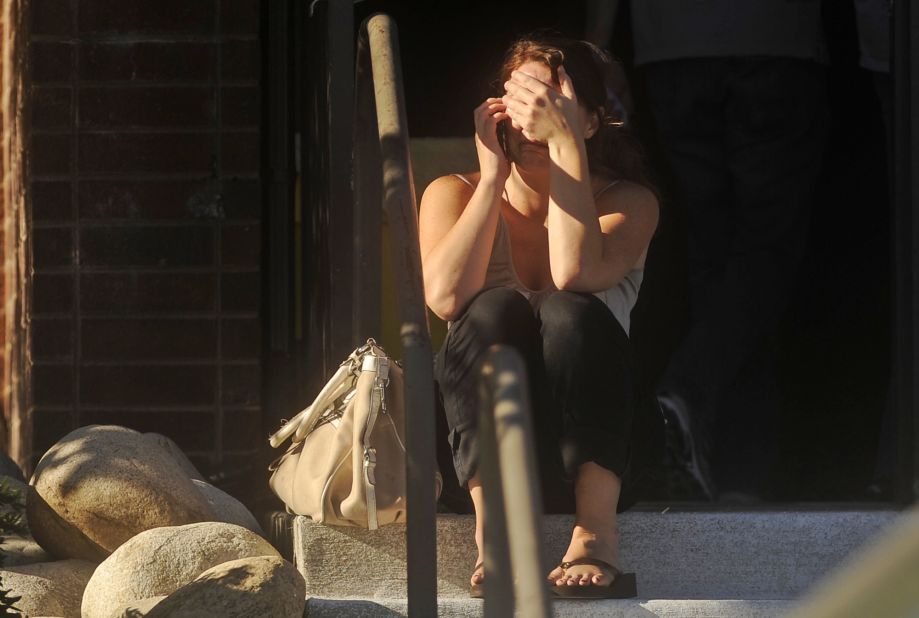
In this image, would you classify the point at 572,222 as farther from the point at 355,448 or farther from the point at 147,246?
the point at 147,246

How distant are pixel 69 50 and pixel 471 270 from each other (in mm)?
1793

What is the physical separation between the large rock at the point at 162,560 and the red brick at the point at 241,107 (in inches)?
55.0

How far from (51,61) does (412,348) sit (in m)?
2.27

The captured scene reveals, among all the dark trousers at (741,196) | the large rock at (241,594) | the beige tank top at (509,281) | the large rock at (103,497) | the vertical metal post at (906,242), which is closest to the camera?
the large rock at (241,594)

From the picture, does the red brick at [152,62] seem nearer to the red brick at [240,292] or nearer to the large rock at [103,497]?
the red brick at [240,292]

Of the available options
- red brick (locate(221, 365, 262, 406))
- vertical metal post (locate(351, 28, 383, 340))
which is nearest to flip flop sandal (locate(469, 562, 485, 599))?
vertical metal post (locate(351, 28, 383, 340))

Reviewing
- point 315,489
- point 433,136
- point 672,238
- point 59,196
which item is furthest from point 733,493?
point 59,196

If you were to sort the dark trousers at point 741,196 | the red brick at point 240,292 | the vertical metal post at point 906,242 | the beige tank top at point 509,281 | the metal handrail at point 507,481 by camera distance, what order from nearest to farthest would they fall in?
the metal handrail at point 507,481 < the beige tank top at point 509,281 < the vertical metal post at point 906,242 < the red brick at point 240,292 < the dark trousers at point 741,196

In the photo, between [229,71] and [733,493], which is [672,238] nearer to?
[733,493]

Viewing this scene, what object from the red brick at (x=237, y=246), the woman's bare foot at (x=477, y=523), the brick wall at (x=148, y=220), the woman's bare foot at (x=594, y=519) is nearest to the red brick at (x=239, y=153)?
the brick wall at (x=148, y=220)

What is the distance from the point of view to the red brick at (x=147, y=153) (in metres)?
4.31

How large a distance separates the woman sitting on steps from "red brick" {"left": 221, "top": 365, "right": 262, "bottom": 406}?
45.5 inches

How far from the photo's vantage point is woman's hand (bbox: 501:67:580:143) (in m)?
3.13

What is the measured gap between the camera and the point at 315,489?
3014 millimetres
